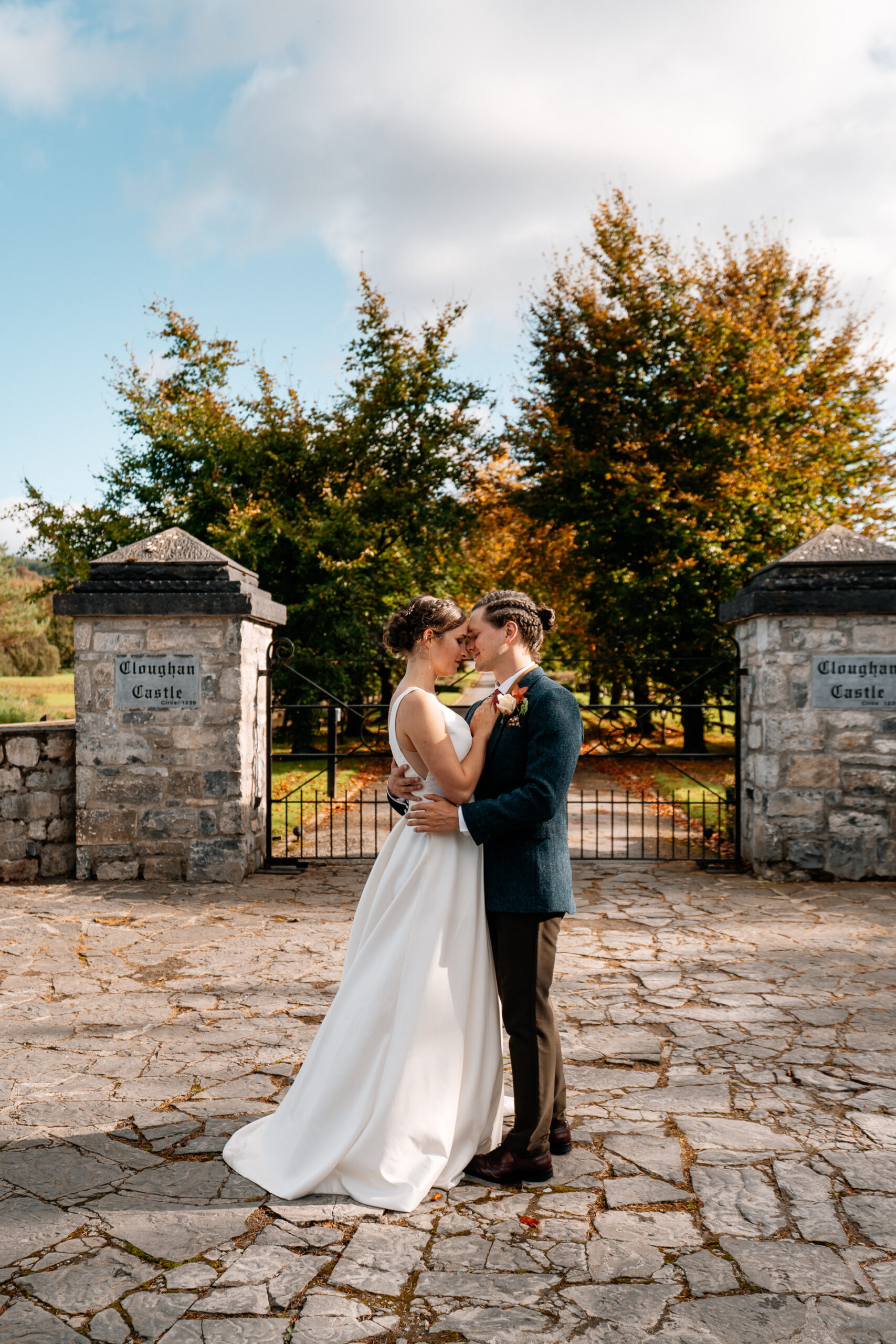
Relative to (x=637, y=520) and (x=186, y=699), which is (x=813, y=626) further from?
(x=637, y=520)

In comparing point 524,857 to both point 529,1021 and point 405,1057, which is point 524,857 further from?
point 405,1057

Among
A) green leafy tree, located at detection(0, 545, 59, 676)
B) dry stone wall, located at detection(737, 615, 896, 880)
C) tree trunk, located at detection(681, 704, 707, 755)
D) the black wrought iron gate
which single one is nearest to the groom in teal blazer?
the black wrought iron gate

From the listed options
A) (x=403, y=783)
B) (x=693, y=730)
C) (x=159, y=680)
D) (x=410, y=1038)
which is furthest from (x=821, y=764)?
(x=693, y=730)

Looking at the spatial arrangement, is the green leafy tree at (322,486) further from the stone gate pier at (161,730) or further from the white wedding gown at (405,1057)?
the white wedding gown at (405,1057)

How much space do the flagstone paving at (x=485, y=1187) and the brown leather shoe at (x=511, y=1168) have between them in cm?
5

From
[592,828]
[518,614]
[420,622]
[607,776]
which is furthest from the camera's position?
[607,776]

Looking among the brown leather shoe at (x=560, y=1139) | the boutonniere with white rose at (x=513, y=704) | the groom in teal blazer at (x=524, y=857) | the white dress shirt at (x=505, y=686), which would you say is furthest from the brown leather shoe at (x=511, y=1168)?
the boutonniere with white rose at (x=513, y=704)

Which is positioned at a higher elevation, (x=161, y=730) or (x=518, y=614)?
(x=518, y=614)

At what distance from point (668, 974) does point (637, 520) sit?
11.4 meters

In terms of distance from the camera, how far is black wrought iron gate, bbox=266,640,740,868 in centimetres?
846

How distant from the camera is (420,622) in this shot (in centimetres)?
331

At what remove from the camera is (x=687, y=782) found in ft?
48.4

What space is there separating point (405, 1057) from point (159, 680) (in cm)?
509

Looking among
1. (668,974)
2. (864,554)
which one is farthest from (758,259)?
(668,974)
